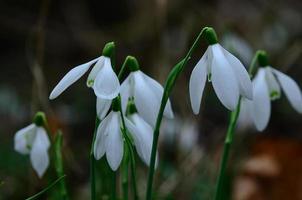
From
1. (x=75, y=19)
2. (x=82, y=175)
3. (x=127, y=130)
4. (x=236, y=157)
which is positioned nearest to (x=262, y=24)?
(x=236, y=157)

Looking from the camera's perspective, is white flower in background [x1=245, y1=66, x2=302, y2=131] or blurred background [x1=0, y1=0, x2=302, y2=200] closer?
white flower in background [x1=245, y1=66, x2=302, y2=131]

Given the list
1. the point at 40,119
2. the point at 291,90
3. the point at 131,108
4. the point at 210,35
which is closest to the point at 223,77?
the point at 210,35

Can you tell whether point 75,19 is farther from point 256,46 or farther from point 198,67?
point 198,67

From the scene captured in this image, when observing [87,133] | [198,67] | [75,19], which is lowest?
[87,133]

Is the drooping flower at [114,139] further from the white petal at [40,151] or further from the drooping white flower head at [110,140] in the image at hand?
the white petal at [40,151]

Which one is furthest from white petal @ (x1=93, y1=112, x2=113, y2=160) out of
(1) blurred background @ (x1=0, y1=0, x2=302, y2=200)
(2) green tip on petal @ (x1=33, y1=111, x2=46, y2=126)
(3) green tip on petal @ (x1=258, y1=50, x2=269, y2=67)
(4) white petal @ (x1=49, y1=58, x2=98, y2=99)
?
(3) green tip on petal @ (x1=258, y1=50, x2=269, y2=67)

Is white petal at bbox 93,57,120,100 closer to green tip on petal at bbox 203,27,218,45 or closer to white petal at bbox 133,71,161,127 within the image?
white petal at bbox 133,71,161,127
